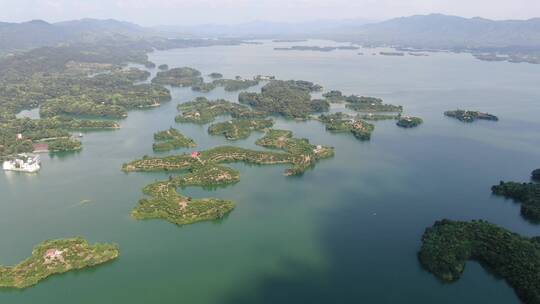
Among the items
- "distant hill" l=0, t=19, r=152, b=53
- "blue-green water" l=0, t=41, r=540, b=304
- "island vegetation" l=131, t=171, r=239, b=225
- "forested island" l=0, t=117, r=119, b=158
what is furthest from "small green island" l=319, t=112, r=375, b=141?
"distant hill" l=0, t=19, r=152, b=53

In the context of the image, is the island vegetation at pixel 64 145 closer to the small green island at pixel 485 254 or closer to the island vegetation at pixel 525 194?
the small green island at pixel 485 254

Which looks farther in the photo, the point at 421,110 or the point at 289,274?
the point at 421,110

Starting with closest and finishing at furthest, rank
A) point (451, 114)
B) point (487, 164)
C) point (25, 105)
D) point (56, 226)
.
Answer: point (56, 226)
point (487, 164)
point (451, 114)
point (25, 105)

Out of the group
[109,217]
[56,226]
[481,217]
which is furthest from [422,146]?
[56,226]

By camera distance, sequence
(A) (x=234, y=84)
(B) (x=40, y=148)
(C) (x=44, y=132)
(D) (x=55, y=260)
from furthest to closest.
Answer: (A) (x=234, y=84) < (C) (x=44, y=132) < (B) (x=40, y=148) < (D) (x=55, y=260)

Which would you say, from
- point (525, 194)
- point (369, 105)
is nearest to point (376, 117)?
point (369, 105)

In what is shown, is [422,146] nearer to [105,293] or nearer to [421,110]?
[421,110]

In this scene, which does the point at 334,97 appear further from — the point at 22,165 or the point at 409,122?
the point at 22,165
